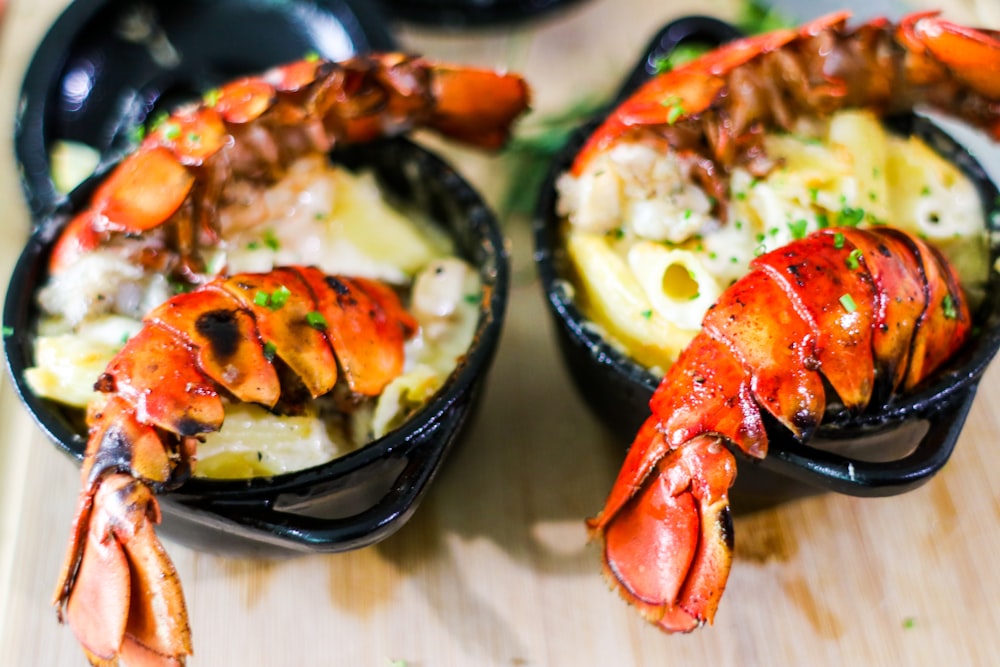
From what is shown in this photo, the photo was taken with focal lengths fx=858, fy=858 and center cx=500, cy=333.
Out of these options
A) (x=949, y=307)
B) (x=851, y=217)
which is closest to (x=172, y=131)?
(x=851, y=217)

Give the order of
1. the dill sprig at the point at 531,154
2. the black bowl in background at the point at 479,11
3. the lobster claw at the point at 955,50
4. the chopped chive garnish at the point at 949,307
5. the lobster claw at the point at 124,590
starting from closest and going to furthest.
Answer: the lobster claw at the point at 124,590 → the chopped chive garnish at the point at 949,307 → the lobster claw at the point at 955,50 → the dill sprig at the point at 531,154 → the black bowl in background at the point at 479,11

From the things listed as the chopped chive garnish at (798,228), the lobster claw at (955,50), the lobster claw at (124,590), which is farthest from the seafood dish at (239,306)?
the lobster claw at (955,50)

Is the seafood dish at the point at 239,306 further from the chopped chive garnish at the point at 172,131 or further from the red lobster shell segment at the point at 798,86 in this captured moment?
the red lobster shell segment at the point at 798,86

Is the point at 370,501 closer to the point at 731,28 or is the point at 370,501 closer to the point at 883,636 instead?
the point at 883,636

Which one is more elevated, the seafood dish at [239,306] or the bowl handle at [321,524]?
the seafood dish at [239,306]

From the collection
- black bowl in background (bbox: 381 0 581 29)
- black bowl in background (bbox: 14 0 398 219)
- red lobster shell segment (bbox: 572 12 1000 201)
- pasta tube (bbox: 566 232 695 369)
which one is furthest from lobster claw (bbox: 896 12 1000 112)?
black bowl in background (bbox: 14 0 398 219)

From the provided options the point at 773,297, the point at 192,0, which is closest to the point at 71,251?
the point at 773,297
